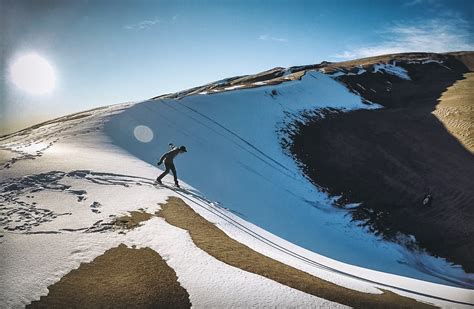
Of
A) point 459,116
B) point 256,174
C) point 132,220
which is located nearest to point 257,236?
point 132,220

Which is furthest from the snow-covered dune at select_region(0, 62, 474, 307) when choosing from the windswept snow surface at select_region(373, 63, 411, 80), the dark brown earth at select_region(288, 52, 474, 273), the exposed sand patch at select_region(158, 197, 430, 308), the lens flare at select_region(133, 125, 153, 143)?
the windswept snow surface at select_region(373, 63, 411, 80)

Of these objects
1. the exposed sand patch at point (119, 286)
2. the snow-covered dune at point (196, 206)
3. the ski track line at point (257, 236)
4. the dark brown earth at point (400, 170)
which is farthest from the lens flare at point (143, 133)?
the exposed sand patch at point (119, 286)

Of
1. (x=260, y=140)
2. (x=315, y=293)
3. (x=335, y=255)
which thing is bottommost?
(x=335, y=255)

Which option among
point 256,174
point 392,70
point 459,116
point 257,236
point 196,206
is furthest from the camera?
point 392,70

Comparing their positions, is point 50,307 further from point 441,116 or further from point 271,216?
point 441,116

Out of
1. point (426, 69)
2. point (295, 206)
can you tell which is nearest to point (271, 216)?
point (295, 206)

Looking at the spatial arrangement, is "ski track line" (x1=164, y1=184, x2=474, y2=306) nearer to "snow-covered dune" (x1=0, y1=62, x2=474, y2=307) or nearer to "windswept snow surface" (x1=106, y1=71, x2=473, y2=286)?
"snow-covered dune" (x1=0, y1=62, x2=474, y2=307)

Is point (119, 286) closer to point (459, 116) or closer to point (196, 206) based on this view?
point (196, 206)
